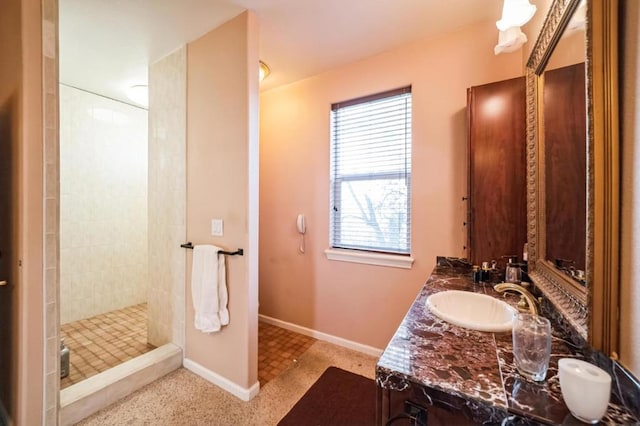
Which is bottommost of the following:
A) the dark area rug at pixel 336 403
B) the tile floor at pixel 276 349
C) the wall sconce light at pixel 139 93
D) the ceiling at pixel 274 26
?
the tile floor at pixel 276 349

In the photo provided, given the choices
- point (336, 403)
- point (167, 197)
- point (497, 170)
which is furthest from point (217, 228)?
point (497, 170)

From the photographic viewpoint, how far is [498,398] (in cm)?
65

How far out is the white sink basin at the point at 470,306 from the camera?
1.24 m

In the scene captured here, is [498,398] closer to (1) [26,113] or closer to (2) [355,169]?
(2) [355,169]

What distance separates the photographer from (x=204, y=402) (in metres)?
1.72

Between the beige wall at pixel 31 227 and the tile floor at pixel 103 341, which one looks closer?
the beige wall at pixel 31 227

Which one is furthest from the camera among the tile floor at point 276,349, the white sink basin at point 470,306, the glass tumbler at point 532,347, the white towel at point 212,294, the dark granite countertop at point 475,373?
the tile floor at point 276,349

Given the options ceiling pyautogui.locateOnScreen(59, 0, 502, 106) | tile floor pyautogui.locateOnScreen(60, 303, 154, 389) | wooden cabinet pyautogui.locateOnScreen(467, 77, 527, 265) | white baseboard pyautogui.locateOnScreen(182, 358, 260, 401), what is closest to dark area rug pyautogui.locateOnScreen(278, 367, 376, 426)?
white baseboard pyautogui.locateOnScreen(182, 358, 260, 401)

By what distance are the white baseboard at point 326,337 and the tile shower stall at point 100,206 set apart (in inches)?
53.9

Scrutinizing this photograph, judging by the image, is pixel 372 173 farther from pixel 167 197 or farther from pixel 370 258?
pixel 167 197

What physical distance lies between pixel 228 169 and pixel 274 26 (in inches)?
43.3

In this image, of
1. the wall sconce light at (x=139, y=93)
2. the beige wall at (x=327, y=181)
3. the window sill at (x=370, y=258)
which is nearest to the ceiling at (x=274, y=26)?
the beige wall at (x=327, y=181)

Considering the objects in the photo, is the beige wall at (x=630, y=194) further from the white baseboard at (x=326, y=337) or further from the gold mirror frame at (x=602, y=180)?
the white baseboard at (x=326, y=337)

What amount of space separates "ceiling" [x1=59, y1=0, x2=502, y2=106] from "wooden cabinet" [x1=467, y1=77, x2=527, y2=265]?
2.01 ft
